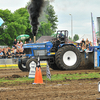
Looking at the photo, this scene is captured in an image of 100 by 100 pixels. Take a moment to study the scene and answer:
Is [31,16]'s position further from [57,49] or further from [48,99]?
[48,99]

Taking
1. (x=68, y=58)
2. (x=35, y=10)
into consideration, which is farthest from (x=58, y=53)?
(x=35, y=10)

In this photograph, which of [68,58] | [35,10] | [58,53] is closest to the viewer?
[58,53]

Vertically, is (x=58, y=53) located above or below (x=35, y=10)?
below

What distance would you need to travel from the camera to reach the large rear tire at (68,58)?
1412 centimetres

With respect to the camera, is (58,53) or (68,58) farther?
(68,58)

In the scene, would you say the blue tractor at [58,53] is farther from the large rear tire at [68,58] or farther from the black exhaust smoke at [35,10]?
the black exhaust smoke at [35,10]

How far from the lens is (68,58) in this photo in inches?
572

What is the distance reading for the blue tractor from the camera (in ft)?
46.6

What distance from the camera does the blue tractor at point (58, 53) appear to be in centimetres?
1422

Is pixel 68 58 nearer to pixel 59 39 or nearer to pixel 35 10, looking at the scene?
pixel 59 39

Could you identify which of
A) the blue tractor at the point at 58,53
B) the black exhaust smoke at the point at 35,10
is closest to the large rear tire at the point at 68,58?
the blue tractor at the point at 58,53

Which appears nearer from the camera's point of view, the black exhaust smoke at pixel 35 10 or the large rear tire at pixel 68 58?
the large rear tire at pixel 68 58

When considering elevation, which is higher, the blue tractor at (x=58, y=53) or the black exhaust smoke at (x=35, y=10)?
the black exhaust smoke at (x=35, y=10)

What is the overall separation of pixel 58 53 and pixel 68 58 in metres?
0.79
